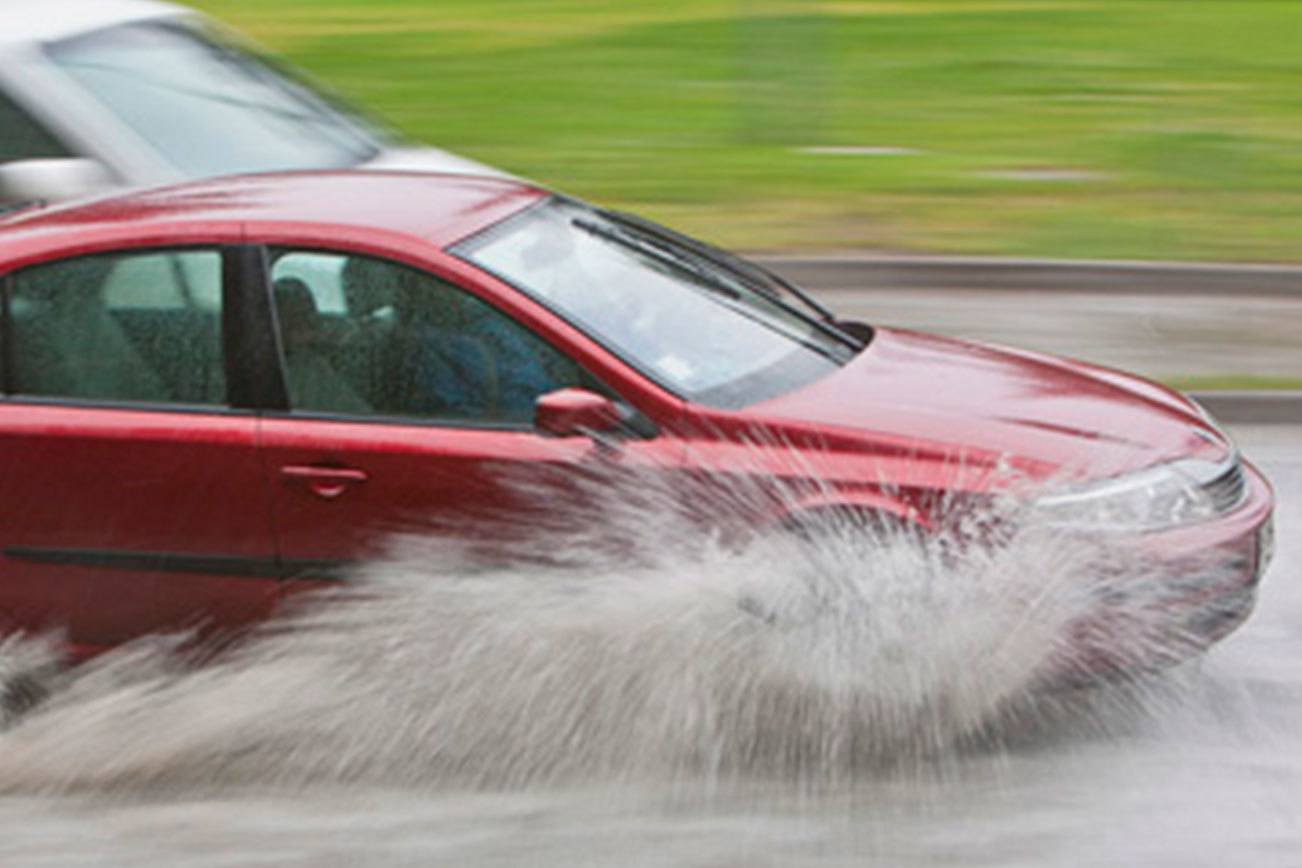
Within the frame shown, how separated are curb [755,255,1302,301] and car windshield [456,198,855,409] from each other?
4131mm

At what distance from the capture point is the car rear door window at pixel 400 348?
5.48 metres

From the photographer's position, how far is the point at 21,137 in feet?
27.1

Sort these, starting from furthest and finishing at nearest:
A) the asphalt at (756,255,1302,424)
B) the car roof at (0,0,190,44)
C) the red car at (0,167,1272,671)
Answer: the asphalt at (756,255,1302,424) → the car roof at (0,0,190,44) → the red car at (0,167,1272,671)

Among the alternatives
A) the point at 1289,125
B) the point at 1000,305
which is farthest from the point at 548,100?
the point at 1000,305

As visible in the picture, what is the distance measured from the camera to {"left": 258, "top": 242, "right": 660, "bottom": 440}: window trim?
5.39 metres

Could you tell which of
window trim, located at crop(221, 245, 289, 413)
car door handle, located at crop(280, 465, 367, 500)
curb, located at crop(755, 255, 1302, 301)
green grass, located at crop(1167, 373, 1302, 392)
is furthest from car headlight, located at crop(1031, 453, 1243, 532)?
curb, located at crop(755, 255, 1302, 301)

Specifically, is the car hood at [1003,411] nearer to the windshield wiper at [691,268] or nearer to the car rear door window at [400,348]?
the windshield wiper at [691,268]

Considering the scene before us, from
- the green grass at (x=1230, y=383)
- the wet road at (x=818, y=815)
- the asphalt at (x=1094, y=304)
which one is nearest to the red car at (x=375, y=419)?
the wet road at (x=818, y=815)

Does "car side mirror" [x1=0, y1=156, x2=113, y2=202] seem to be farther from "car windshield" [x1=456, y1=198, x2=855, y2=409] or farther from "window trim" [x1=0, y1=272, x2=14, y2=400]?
"car windshield" [x1=456, y1=198, x2=855, y2=409]

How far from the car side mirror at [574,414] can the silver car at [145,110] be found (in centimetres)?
324

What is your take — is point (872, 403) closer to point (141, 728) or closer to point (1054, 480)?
point (1054, 480)

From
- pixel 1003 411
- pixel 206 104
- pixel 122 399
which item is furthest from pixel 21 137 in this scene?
pixel 1003 411

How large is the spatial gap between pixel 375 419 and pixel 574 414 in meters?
0.55

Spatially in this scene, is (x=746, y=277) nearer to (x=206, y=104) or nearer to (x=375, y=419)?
(x=375, y=419)
